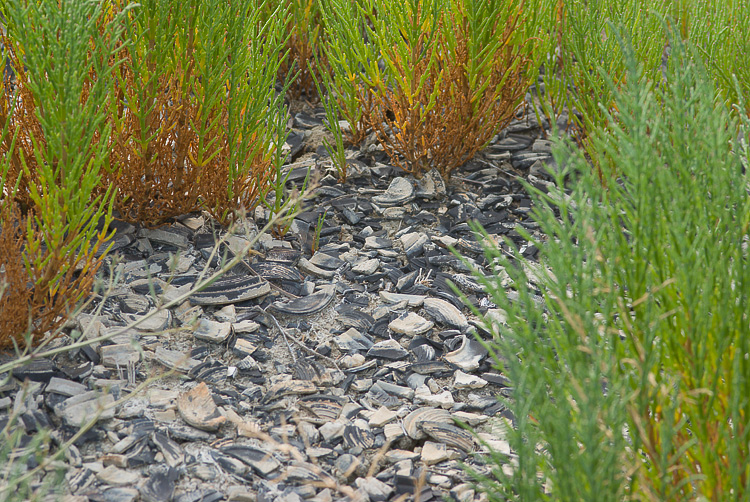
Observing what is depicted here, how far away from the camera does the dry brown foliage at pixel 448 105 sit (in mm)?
2526

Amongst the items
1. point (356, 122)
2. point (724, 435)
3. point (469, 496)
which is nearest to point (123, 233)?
point (356, 122)

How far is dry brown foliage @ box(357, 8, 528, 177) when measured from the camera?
253cm

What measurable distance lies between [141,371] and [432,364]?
0.80m

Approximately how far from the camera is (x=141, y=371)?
5.54ft

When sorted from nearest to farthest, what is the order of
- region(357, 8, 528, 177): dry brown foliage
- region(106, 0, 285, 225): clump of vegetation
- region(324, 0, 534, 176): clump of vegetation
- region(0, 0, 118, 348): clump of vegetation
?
1. region(0, 0, 118, 348): clump of vegetation
2. region(106, 0, 285, 225): clump of vegetation
3. region(324, 0, 534, 176): clump of vegetation
4. region(357, 8, 528, 177): dry brown foliage

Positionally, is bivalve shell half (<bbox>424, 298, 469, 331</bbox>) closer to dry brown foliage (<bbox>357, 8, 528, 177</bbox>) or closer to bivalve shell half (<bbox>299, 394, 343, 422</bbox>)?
bivalve shell half (<bbox>299, 394, 343, 422</bbox>)

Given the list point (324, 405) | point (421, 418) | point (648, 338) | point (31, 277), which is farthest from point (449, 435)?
point (31, 277)

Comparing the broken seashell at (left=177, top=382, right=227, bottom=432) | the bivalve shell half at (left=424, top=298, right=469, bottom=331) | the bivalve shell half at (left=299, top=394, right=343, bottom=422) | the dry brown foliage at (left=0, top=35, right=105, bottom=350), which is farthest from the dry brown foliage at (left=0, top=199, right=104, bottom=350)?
the bivalve shell half at (left=424, top=298, right=469, bottom=331)

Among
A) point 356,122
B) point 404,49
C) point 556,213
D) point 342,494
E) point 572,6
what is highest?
point 572,6

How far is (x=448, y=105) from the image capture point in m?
2.61

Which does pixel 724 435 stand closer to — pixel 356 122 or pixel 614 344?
pixel 614 344

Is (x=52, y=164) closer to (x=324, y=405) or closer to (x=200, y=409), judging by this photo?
(x=200, y=409)

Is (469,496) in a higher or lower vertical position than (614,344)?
lower

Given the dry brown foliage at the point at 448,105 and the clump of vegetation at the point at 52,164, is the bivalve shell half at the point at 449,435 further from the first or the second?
the dry brown foliage at the point at 448,105
